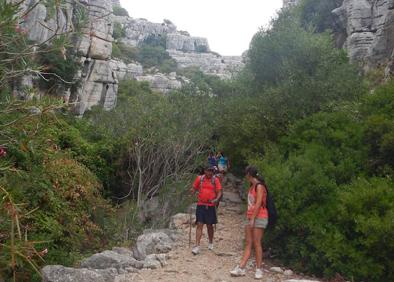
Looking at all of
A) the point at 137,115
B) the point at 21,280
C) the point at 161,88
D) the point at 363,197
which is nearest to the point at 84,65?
the point at 137,115

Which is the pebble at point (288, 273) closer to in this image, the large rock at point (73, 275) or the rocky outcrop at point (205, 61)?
the large rock at point (73, 275)

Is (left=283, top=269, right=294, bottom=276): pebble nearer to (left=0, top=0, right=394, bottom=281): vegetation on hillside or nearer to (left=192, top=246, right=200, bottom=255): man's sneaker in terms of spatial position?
(left=0, top=0, right=394, bottom=281): vegetation on hillside

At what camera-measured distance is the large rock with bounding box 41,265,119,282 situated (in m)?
6.44

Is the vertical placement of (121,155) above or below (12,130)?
below

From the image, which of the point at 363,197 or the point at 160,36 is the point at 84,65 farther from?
the point at 160,36

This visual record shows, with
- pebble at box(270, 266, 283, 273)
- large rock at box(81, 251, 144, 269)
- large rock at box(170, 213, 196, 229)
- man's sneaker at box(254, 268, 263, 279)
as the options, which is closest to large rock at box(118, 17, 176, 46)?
large rock at box(170, 213, 196, 229)

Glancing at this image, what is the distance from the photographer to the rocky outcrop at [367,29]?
1973 cm

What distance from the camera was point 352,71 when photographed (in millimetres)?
15719

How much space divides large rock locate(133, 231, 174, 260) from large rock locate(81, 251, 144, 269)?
0.46 metres

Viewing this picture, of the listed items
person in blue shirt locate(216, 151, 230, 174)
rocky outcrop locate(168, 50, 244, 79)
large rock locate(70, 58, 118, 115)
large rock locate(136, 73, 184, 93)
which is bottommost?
person in blue shirt locate(216, 151, 230, 174)

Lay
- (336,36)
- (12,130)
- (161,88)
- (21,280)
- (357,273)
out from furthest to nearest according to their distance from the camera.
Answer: (161,88)
(336,36)
(21,280)
(357,273)
(12,130)

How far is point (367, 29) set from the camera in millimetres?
23672

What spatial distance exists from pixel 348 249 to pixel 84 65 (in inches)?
1263

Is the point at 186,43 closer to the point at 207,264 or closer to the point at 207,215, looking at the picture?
the point at 207,215
